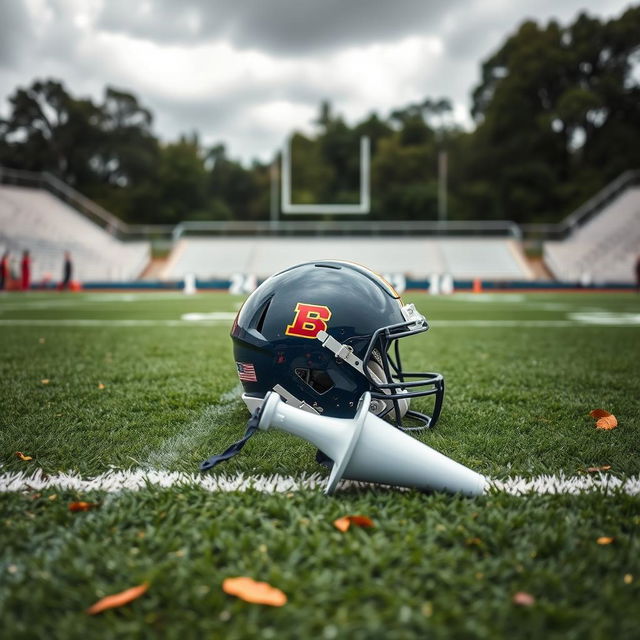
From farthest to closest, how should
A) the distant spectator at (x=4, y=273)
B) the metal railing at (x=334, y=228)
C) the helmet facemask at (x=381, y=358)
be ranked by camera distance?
the metal railing at (x=334, y=228) → the distant spectator at (x=4, y=273) → the helmet facemask at (x=381, y=358)

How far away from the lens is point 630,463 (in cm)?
172

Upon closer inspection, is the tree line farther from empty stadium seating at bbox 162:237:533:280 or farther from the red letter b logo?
the red letter b logo

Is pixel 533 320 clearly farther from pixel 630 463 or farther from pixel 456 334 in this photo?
pixel 630 463

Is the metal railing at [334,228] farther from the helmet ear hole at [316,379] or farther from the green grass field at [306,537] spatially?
the helmet ear hole at [316,379]

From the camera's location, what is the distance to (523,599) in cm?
96

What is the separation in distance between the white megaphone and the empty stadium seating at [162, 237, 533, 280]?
2190 centimetres

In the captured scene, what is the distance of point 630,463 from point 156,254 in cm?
2523

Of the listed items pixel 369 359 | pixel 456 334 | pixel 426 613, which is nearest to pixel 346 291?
pixel 369 359

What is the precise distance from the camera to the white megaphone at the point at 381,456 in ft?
4.68

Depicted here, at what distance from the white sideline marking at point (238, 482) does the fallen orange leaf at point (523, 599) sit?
503mm

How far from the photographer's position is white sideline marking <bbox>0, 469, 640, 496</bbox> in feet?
4.91

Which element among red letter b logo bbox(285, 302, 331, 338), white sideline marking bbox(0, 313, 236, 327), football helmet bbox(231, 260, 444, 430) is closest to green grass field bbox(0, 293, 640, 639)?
football helmet bbox(231, 260, 444, 430)

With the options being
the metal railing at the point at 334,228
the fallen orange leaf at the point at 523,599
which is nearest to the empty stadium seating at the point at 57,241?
the metal railing at the point at 334,228

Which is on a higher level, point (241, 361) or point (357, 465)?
point (241, 361)
